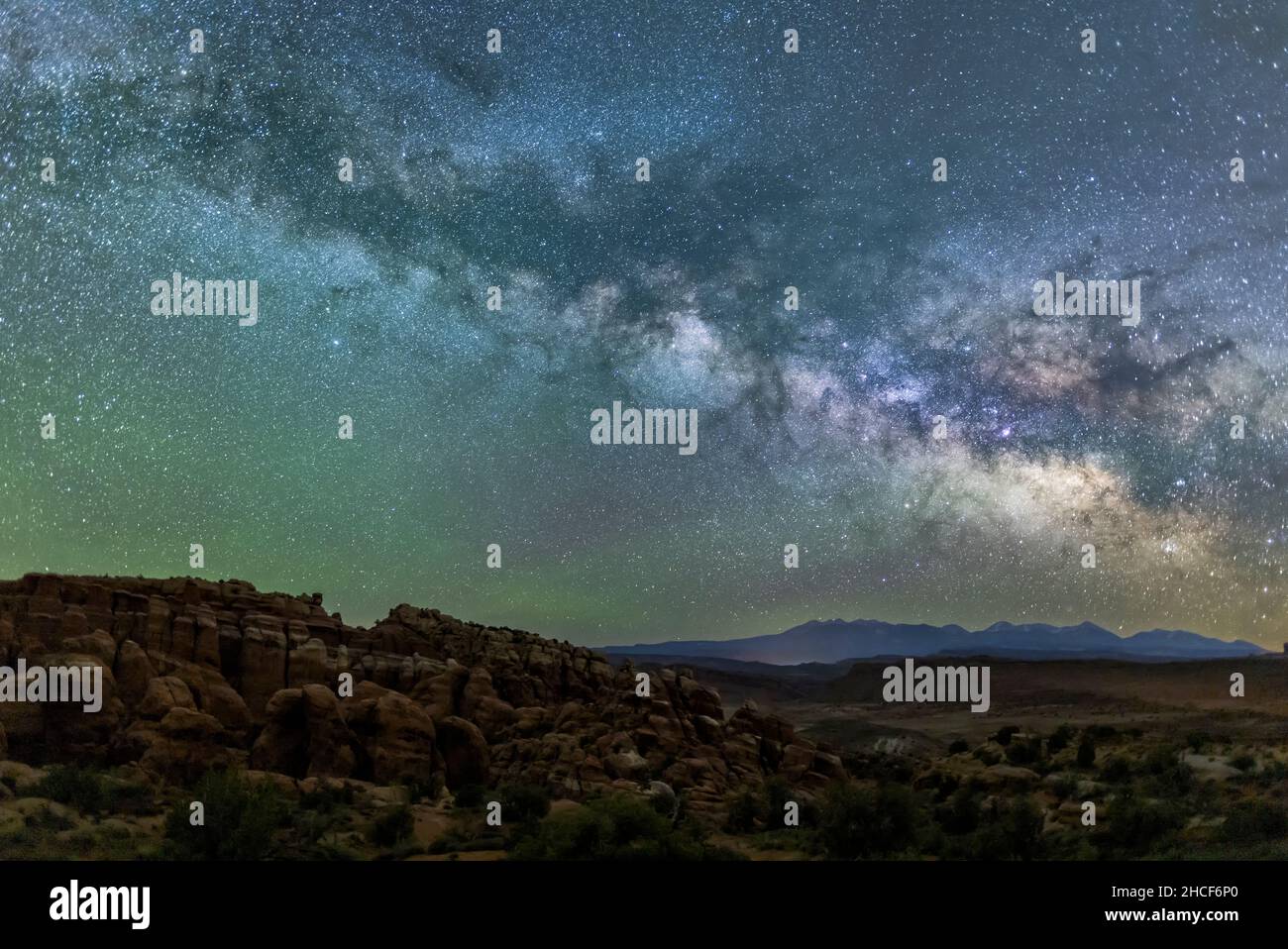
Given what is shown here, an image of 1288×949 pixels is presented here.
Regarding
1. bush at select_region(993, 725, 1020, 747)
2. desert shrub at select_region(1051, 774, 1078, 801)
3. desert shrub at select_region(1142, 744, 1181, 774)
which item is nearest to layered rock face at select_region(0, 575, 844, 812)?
bush at select_region(993, 725, 1020, 747)

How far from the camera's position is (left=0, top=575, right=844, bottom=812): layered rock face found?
68.0ft

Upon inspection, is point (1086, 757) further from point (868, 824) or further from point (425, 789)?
point (425, 789)

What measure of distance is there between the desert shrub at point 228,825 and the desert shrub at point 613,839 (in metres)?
4.99

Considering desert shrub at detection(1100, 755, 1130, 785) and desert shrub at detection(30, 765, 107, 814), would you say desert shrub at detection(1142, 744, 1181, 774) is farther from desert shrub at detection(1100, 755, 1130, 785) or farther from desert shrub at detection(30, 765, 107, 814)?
desert shrub at detection(30, 765, 107, 814)

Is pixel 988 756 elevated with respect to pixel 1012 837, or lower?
elevated

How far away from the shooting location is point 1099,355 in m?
21.0

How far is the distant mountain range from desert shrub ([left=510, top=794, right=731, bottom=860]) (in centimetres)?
590

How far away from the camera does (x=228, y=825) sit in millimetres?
17391

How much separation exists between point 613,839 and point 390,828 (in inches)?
186

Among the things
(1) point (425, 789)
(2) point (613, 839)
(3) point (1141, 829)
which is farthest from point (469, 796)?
(3) point (1141, 829)

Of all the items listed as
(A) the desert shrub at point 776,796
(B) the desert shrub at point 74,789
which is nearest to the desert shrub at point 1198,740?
(A) the desert shrub at point 776,796

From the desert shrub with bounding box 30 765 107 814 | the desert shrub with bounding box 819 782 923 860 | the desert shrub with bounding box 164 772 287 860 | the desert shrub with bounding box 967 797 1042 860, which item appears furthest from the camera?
the desert shrub with bounding box 30 765 107 814
